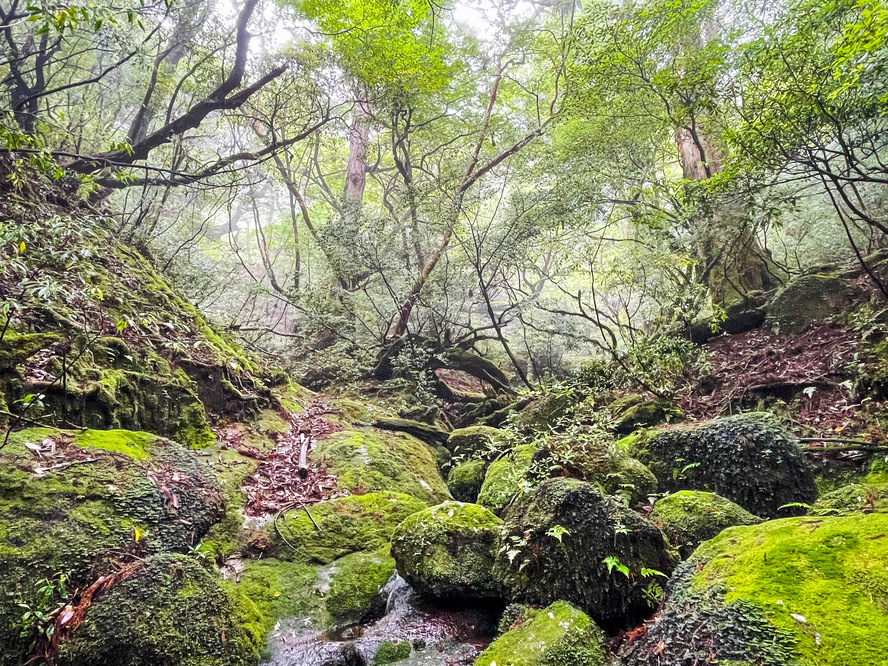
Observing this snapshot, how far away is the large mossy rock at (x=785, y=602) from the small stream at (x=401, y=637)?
118cm

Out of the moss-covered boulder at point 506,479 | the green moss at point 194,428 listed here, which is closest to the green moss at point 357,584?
the moss-covered boulder at point 506,479

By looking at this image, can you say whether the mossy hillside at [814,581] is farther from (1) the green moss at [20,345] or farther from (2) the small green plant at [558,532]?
(1) the green moss at [20,345]

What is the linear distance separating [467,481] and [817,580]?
183 inches

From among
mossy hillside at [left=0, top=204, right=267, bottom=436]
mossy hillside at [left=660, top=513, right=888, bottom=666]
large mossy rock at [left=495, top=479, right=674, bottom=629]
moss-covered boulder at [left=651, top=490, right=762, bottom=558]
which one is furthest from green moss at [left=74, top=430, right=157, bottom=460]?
moss-covered boulder at [left=651, top=490, right=762, bottom=558]

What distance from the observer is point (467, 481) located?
6574 mm

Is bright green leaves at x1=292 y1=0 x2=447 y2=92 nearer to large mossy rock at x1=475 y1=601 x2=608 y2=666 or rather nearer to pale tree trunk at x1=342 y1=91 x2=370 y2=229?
pale tree trunk at x1=342 y1=91 x2=370 y2=229

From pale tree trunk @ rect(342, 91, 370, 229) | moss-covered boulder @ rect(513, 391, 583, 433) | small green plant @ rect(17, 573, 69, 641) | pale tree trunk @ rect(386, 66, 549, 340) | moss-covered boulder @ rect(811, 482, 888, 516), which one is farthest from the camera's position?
pale tree trunk @ rect(342, 91, 370, 229)

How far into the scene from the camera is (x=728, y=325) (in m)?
8.76

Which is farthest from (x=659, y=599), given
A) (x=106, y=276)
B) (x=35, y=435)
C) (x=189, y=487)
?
(x=106, y=276)

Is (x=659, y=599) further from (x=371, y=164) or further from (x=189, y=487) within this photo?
(x=371, y=164)

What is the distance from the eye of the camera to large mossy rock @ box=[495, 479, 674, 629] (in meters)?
3.06

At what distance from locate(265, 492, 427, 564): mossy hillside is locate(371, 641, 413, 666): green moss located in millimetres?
1160

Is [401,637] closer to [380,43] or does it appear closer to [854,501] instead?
[854,501]

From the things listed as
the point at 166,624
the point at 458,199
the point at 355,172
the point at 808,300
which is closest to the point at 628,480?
the point at 166,624
